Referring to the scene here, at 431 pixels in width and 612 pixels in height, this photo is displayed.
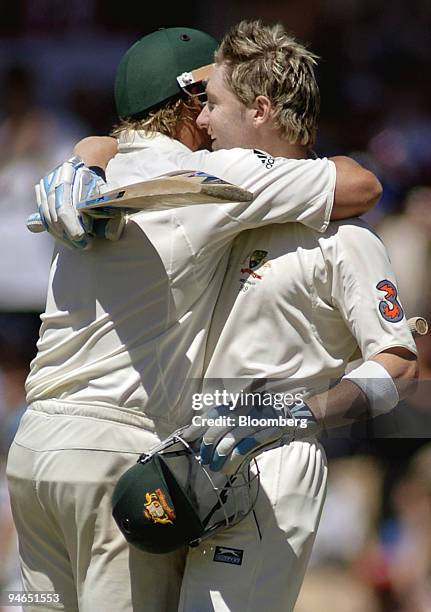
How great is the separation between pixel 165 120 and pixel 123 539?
932 millimetres

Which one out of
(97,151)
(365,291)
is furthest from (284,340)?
(97,151)

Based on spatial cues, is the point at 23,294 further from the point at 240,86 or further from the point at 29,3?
the point at 240,86

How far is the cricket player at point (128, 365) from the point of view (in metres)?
2.08

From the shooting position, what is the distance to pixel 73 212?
6.71 ft

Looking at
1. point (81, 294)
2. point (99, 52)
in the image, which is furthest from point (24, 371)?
point (81, 294)

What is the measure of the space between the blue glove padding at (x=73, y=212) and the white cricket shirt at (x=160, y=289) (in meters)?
0.05

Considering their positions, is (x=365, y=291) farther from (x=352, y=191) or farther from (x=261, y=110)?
(x=261, y=110)

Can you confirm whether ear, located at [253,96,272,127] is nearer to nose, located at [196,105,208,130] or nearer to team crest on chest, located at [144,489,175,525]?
nose, located at [196,105,208,130]

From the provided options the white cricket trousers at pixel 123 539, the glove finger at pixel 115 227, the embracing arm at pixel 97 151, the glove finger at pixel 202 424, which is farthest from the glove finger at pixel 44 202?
the glove finger at pixel 202 424

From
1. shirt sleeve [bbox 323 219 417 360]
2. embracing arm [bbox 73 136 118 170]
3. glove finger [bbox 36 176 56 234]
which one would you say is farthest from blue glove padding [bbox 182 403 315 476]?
embracing arm [bbox 73 136 118 170]

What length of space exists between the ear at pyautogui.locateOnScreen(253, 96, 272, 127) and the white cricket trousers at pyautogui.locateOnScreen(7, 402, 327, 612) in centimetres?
68

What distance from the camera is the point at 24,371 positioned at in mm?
4273

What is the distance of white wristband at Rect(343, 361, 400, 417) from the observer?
6.68 feet

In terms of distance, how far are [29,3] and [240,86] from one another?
255cm
